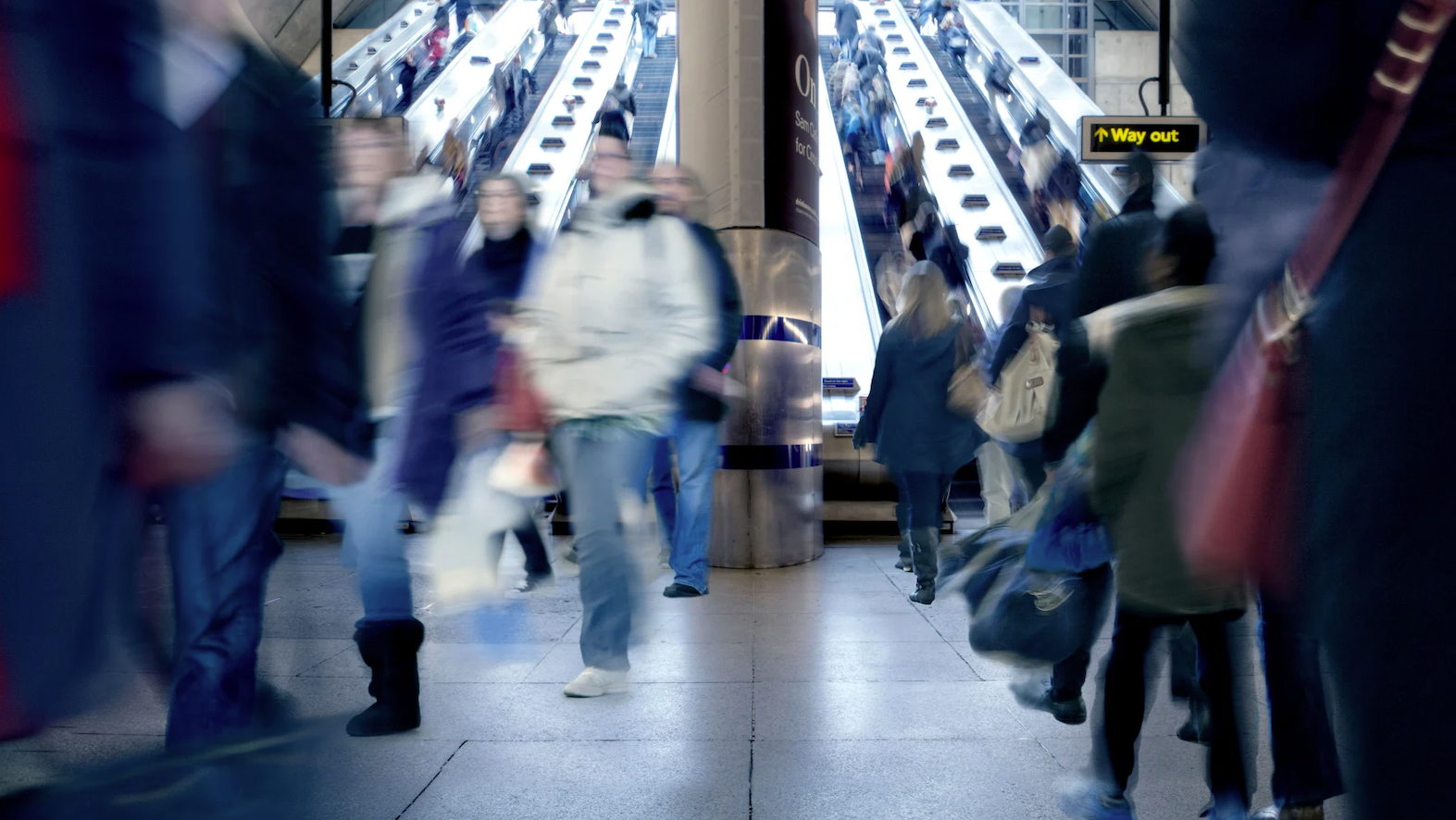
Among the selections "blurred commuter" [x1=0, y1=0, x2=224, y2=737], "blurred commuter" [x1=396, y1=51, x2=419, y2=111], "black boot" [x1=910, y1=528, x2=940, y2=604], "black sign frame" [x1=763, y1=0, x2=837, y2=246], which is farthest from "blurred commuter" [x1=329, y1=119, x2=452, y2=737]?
"blurred commuter" [x1=396, y1=51, x2=419, y2=111]

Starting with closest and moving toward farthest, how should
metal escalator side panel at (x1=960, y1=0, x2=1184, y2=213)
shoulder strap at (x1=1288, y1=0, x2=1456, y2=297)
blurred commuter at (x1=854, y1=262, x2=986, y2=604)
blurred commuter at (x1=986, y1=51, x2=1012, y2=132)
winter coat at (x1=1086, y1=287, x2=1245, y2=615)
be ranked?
shoulder strap at (x1=1288, y1=0, x2=1456, y2=297) < winter coat at (x1=1086, y1=287, x2=1245, y2=615) < blurred commuter at (x1=854, y1=262, x2=986, y2=604) < metal escalator side panel at (x1=960, y1=0, x2=1184, y2=213) < blurred commuter at (x1=986, y1=51, x2=1012, y2=132)

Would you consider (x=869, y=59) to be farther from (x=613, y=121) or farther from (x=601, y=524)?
(x=601, y=524)

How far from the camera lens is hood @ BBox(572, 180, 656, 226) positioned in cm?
332

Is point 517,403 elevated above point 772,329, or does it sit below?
above

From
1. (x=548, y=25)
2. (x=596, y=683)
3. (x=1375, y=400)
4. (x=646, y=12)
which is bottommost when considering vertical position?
(x=596, y=683)

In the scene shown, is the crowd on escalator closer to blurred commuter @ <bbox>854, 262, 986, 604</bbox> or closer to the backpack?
blurred commuter @ <bbox>854, 262, 986, 604</bbox>

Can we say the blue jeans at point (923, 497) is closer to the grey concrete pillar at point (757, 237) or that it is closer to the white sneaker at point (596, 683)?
the grey concrete pillar at point (757, 237)

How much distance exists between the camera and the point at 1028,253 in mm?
12133

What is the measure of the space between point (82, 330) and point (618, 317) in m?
1.90

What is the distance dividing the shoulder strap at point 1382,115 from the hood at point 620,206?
2.38 m

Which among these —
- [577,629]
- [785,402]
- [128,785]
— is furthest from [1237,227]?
[785,402]

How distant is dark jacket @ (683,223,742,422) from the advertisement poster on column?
6.83 feet

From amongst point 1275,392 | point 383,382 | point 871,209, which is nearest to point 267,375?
point 383,382

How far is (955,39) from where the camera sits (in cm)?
1889
